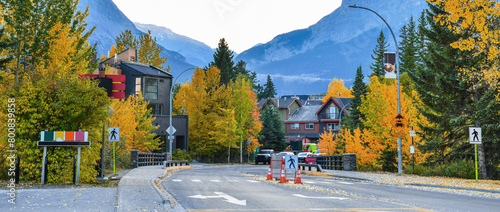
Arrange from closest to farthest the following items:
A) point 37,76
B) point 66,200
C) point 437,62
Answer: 1. point 66,200
2. point 37,76
3. point 437,62

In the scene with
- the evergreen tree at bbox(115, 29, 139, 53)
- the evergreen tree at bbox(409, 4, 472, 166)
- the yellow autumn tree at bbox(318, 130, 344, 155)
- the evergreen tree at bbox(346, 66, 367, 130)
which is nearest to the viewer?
→ the evergreen tree at bbox(409, 4, 472, 166)

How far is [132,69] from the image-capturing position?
58.5m

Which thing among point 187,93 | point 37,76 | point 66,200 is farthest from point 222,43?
point 66,200

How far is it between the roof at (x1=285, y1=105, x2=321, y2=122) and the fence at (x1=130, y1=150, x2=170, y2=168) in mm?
56899

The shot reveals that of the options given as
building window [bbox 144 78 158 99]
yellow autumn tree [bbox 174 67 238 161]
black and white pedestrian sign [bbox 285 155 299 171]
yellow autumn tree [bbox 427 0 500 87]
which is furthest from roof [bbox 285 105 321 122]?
black and white pedestrian sign [bbox 285 155 299 171]

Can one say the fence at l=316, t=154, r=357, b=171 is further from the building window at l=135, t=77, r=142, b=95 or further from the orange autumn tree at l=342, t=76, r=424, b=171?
the building window at l=135, t=77, r=142, b=95

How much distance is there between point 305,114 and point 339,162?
64.7 meters

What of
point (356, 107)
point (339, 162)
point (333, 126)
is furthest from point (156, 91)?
point (333, 126)

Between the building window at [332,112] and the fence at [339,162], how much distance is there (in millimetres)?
50399

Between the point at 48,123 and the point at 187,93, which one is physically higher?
the point at 187,93

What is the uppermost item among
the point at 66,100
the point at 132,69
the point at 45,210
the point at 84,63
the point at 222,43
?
the point at 222,43

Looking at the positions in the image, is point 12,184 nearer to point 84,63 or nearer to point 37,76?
point 37,76

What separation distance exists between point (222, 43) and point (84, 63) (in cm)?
5384

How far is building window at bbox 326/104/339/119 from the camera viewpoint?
9275 centimetres
